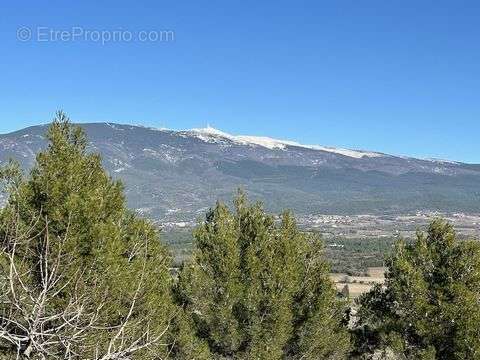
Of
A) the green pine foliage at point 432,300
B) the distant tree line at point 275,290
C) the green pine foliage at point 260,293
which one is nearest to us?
the distant tree line at point 275,290

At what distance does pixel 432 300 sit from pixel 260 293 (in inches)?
347

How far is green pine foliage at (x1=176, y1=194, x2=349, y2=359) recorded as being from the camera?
2733 centimetres

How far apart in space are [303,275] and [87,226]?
14299mm

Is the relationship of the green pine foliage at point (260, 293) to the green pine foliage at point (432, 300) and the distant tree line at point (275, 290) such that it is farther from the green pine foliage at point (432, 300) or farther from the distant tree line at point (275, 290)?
the green pine foliage at point (432, 300)

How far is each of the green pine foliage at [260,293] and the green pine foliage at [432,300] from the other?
123 inches

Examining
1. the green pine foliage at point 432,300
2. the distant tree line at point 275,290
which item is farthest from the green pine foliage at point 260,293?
the green pine foliage at point 432,300

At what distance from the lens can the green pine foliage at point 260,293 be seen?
27328mm

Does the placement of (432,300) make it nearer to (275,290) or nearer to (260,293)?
(275,290)

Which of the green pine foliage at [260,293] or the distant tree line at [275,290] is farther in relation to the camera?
the green pine foliage at [260,293]

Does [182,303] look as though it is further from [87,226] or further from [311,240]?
[87,226]

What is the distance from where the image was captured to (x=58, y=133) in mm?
21984

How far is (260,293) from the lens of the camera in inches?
1091

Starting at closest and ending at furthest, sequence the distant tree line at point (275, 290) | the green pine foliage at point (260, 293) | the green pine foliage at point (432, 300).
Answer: the distant tree line at point (275, 290), the green pine foliage at point (432, 300), the green pine foliage at point (260, 293)

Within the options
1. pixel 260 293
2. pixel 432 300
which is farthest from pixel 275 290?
pixel 432 300
